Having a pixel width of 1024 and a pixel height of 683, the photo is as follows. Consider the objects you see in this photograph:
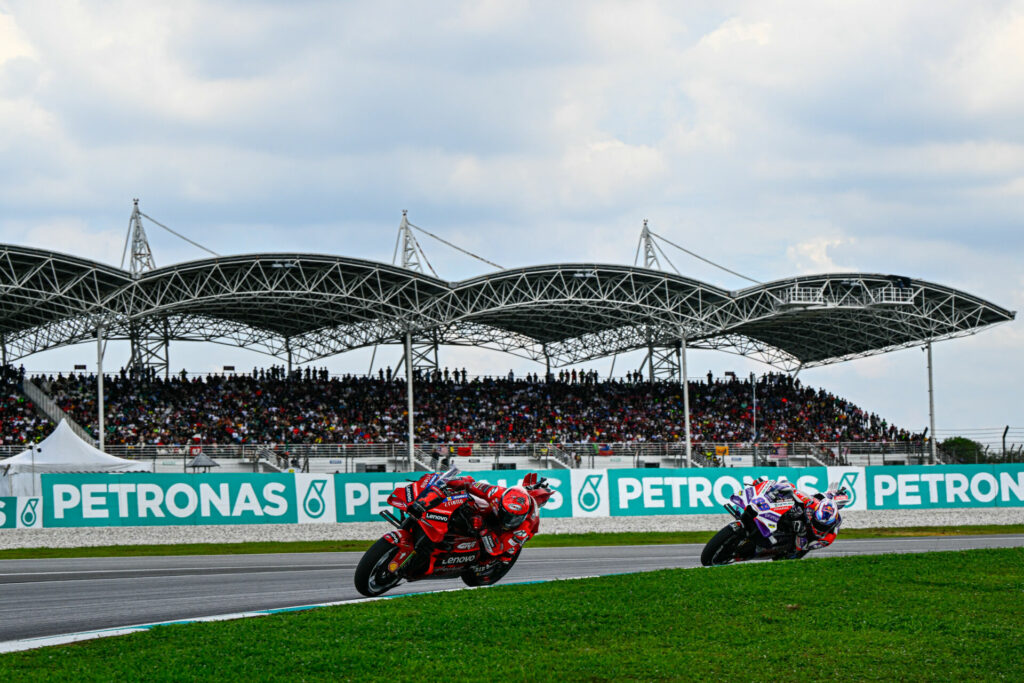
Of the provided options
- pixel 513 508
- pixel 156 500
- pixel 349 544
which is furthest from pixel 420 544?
pixel 156 500

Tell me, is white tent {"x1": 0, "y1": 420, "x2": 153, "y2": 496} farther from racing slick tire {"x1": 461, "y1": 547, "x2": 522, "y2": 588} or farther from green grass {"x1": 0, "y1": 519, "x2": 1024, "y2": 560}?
racing slick tire {"x1": 461, "y1": 547, "x2": 522, "y2": 588}

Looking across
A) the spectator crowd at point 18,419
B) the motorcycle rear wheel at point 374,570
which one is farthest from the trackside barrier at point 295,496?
the spectator crowd at point 18,419

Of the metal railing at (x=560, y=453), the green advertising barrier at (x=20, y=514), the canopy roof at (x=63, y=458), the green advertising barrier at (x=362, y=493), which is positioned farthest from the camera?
the metal railing at (x=560, y=453)

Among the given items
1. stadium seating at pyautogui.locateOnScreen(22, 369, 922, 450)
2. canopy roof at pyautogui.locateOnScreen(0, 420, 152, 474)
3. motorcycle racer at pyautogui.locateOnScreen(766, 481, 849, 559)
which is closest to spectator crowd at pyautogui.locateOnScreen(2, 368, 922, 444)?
stadium seating at pyautogui.locateOnScreen(22, 369, 922, 450)

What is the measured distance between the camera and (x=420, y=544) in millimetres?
12094

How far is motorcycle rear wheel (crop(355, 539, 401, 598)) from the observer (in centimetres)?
1205

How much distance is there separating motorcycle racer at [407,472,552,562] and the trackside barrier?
9852 mm

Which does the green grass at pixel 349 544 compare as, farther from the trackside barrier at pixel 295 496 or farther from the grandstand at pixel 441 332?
the grandstand at pixel 441 332

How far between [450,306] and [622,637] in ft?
110

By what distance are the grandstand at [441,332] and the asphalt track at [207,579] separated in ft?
59.5

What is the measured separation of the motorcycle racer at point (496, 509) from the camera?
12.2m

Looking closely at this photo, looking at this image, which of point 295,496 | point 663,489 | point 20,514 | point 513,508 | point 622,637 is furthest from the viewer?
point 663,489

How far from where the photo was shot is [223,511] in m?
24.3

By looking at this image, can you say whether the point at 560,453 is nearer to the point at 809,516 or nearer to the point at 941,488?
the point at 941,488
